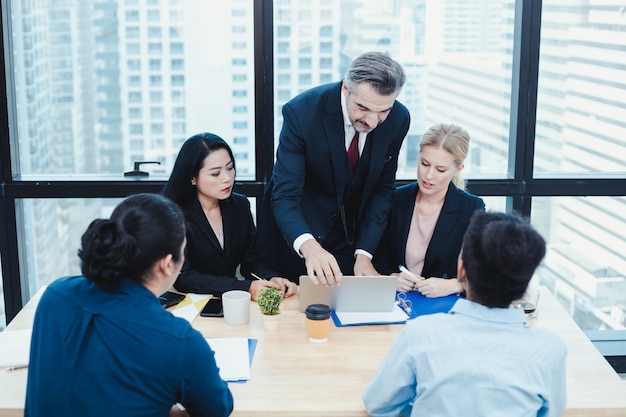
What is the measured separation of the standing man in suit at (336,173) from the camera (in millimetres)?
2496

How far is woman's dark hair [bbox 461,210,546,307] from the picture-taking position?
59.9 inches

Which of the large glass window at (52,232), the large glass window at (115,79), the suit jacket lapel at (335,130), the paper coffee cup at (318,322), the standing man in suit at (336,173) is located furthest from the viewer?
the large glass window at (52,232)

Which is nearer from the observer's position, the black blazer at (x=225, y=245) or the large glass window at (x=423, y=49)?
the black blazer at (x=225, y=245)

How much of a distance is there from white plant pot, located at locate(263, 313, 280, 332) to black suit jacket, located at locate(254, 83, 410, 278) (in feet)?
1.37

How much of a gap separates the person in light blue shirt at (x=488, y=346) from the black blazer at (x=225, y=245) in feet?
3.73

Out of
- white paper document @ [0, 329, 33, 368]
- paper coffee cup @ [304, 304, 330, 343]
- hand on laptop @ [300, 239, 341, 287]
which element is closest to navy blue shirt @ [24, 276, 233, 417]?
white paper document @ [0, 329, 33, 368]

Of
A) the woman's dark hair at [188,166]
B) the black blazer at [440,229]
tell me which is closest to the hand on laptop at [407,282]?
the black blazer at [440,229]

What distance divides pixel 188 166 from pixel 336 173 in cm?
58

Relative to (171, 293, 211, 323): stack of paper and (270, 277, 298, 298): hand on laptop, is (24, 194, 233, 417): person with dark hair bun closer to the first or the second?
(171, 293, 211, 323): stack of paper

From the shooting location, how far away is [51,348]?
1.56 meters

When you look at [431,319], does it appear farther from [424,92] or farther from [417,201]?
[424,92]

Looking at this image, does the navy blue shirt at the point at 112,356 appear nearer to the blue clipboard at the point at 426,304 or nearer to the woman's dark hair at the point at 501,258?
the woman's dark hair at the point at 501,258

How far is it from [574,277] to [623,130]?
0.79 metres

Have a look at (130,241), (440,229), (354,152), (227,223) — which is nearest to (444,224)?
(440,229)
